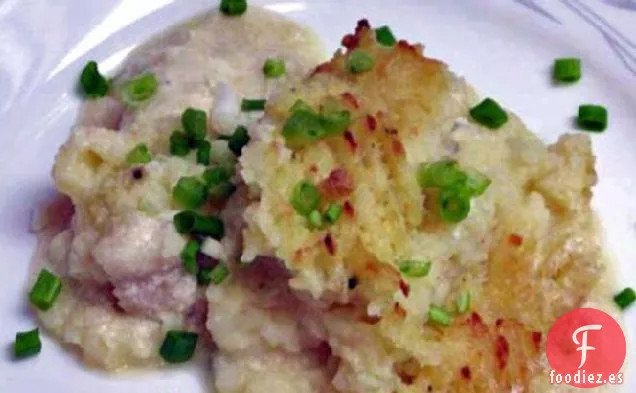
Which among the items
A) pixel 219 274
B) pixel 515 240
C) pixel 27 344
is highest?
pixel 515 240

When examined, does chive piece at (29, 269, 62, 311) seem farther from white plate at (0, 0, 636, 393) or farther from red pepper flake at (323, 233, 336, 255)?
red pepper flake at (323, 233, 336, 255)

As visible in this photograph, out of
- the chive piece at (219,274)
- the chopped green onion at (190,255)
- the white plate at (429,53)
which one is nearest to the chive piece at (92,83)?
the white plate at (429,53)

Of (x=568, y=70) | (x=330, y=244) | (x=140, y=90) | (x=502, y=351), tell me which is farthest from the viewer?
(x=568, y=70)

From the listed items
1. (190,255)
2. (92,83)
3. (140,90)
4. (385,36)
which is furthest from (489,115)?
(92,83)

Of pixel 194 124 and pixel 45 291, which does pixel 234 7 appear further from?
pixel 45 291

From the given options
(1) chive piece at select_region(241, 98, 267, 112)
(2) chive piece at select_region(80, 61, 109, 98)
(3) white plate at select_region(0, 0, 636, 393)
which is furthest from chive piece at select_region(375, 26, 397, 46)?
(2) chive piece at select_region(80, 61, 109, 98)

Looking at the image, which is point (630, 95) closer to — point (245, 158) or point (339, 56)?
point (339, 56)

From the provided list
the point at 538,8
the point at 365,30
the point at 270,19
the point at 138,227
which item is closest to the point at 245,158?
the point at 138,227
